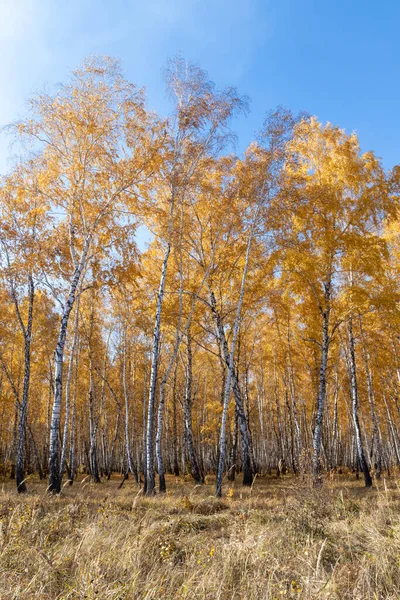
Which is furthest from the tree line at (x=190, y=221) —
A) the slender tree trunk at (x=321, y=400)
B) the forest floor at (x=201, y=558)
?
the forest floor at (x=201, y=558)

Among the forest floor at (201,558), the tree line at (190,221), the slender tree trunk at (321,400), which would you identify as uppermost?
the tree line at (190,221)

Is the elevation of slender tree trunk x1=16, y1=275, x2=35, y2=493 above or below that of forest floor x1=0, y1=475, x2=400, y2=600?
above

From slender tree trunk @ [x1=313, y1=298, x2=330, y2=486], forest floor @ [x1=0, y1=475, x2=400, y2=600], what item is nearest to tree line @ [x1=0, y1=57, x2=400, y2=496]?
slender tree trunk @ [x1=313, y1=298, x2=330, y2=486]

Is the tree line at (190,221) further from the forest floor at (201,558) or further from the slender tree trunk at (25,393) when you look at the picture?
the forest floor at (201,558)

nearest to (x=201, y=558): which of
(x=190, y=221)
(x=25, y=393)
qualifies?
(x=25, y=393)

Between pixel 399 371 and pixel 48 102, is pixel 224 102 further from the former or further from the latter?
pixel 399 371

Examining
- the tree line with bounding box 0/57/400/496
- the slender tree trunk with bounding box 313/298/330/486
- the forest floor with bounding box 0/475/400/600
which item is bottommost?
the forest floor with bounding box 0/475/400/600

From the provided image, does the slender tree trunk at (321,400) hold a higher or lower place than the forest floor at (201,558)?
higher

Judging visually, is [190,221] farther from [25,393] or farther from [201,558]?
[201,558]

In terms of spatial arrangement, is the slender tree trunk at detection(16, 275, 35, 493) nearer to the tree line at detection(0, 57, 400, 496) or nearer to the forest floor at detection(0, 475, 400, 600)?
the tree line at detection(0, 57, 400, 496)

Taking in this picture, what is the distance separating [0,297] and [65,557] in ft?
36.7

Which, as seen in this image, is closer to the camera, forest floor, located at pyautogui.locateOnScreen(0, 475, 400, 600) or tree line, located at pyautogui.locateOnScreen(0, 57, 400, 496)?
forest floor, located at pyautogui.locateOnScreen(0, 475, 400, 600)

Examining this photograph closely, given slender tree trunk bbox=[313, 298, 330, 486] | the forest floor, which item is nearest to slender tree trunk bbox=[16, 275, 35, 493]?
the forest floor

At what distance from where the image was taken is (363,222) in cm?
Result: 1084
